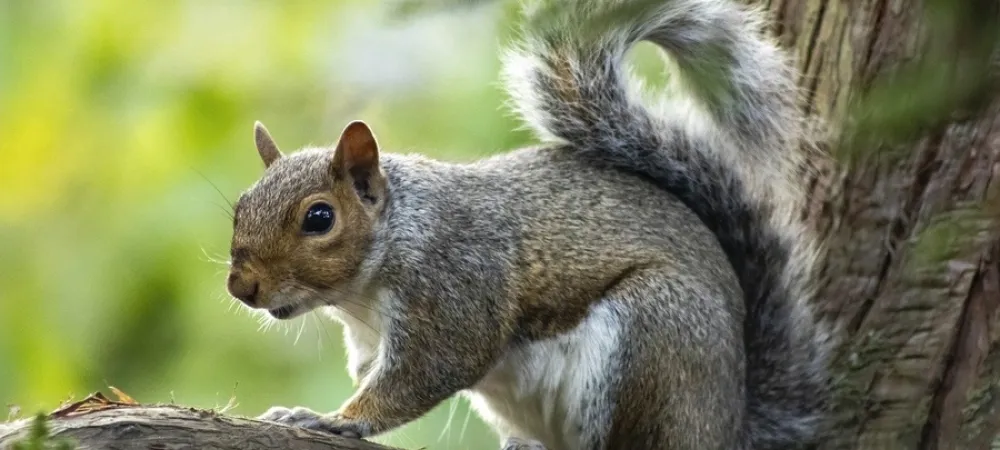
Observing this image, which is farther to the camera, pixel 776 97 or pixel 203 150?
pixel 776 97

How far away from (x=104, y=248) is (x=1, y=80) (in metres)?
0.35

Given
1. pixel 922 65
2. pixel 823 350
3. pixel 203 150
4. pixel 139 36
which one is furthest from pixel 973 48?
pixel 139 36

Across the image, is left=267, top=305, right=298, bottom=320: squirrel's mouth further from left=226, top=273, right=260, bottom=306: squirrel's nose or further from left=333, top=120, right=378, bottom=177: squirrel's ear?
left=333, top=120, right=378, bottom=177: squirrel's ear

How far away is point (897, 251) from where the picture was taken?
1913mm

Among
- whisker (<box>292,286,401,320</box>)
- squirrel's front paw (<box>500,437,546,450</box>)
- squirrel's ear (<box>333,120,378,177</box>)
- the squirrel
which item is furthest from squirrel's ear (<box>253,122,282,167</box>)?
squirrel's front paw (<box>500,437,546,450</box>)

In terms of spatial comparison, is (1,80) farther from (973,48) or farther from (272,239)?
(973,48)

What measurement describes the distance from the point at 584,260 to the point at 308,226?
523 millimetres

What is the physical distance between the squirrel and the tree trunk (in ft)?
0.21

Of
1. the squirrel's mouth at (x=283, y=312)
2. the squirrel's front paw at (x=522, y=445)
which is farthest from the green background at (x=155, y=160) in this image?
the squirrel's front paw at (x=522, y=445)

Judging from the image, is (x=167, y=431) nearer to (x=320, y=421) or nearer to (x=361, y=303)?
(x=320, y=421)

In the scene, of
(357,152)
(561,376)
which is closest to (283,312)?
(357,152)

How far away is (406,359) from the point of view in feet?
6.33

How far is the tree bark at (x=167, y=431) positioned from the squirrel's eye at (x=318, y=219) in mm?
387

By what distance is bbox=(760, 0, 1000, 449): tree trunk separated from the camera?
172cm
